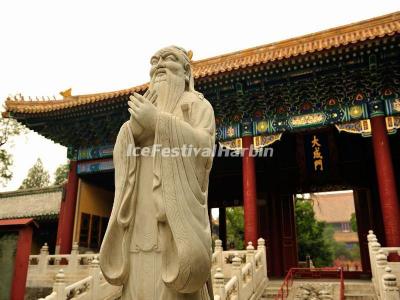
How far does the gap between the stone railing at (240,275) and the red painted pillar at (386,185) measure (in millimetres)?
2908

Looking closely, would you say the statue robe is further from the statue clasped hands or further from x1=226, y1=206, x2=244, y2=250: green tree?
x1=226, y1=206, x2=244, y2=250: green tree

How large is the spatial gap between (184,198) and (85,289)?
575 cm

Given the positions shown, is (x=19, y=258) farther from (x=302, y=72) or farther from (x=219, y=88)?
(x=302, y=72)

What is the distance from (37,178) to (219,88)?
39.1m

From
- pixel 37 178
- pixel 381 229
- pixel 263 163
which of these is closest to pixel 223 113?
pixel 263 163

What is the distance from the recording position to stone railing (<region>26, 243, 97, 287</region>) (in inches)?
377

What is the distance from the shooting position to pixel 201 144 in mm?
2588

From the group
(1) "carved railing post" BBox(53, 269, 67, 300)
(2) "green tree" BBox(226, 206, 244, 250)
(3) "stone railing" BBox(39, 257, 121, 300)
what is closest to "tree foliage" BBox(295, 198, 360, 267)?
(2) "green tree" BBox(226, 206, 244, 250)

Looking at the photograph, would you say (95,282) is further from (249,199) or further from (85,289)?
(249,199)

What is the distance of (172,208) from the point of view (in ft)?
7.80

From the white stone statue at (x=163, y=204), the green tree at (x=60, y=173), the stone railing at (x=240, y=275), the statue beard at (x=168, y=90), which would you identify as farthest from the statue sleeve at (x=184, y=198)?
the green tree at (x=60, y=173)

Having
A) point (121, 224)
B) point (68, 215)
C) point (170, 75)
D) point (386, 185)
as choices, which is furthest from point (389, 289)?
point (68, 215)

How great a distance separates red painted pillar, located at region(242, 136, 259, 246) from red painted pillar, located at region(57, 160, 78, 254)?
6375mm

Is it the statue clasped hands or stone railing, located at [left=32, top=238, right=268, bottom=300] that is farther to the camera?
stone railing, located at [left=32, top=238, right=268, bottom=300]
